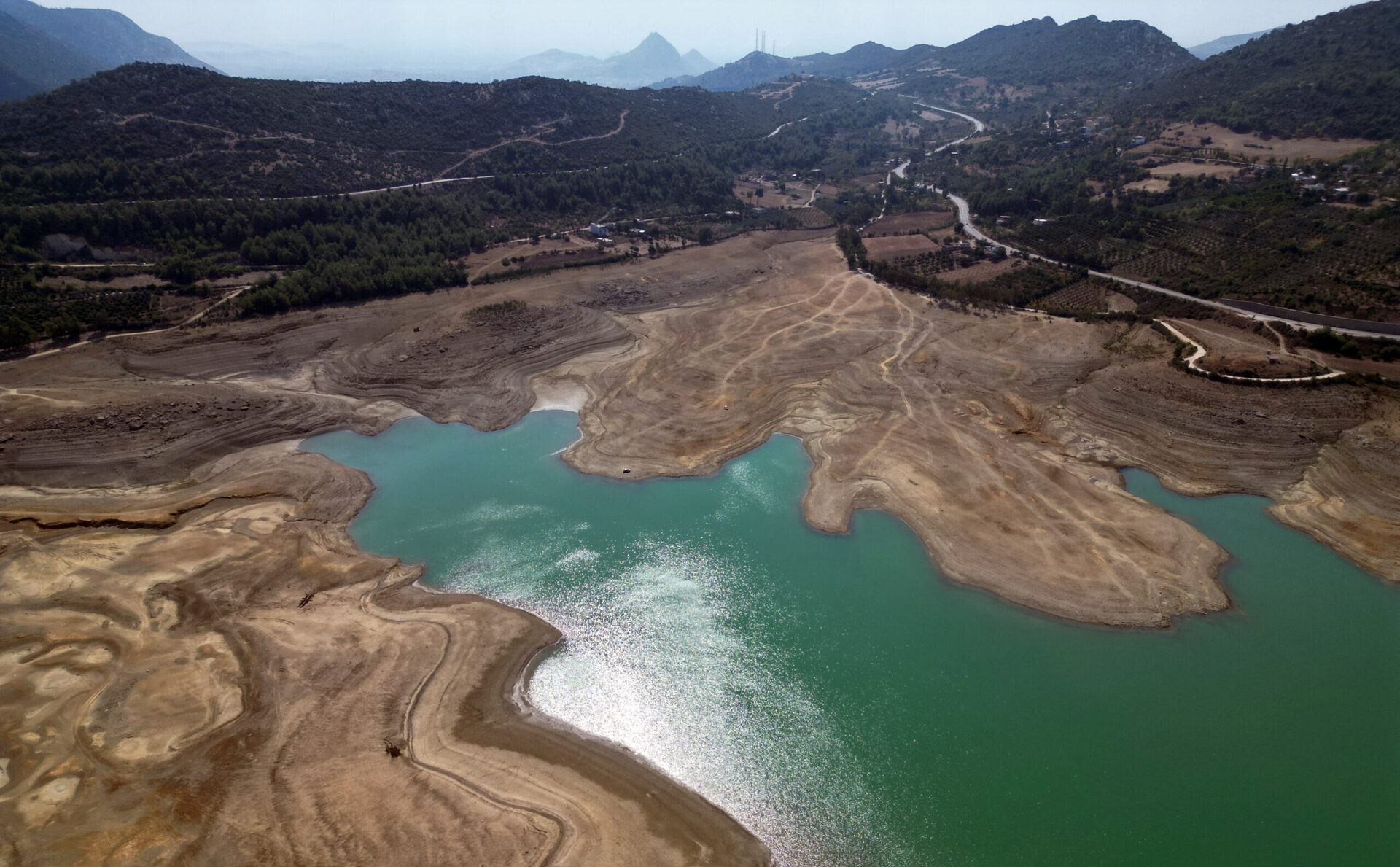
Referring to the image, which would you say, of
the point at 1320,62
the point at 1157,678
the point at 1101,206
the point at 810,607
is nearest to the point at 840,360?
the point at 810,607

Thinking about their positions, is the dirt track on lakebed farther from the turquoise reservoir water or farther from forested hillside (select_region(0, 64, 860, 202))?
forested hillside (select_region(0, 64, 860, 202))

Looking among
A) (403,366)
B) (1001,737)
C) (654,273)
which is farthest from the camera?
(654,273)

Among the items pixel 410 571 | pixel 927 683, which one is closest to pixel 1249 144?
pixel 927 683

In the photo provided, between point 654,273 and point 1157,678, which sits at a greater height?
point 654,273

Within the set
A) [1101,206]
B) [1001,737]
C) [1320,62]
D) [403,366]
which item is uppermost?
[1320,62]

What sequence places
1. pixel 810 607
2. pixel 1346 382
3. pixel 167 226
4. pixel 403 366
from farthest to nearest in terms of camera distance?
pixel 167 226 < pixel 403 366 < pixel 1346 382 < pixel 810 607

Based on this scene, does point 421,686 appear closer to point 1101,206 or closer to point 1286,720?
point 1286,720

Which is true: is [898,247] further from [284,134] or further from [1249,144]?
[284,134]
